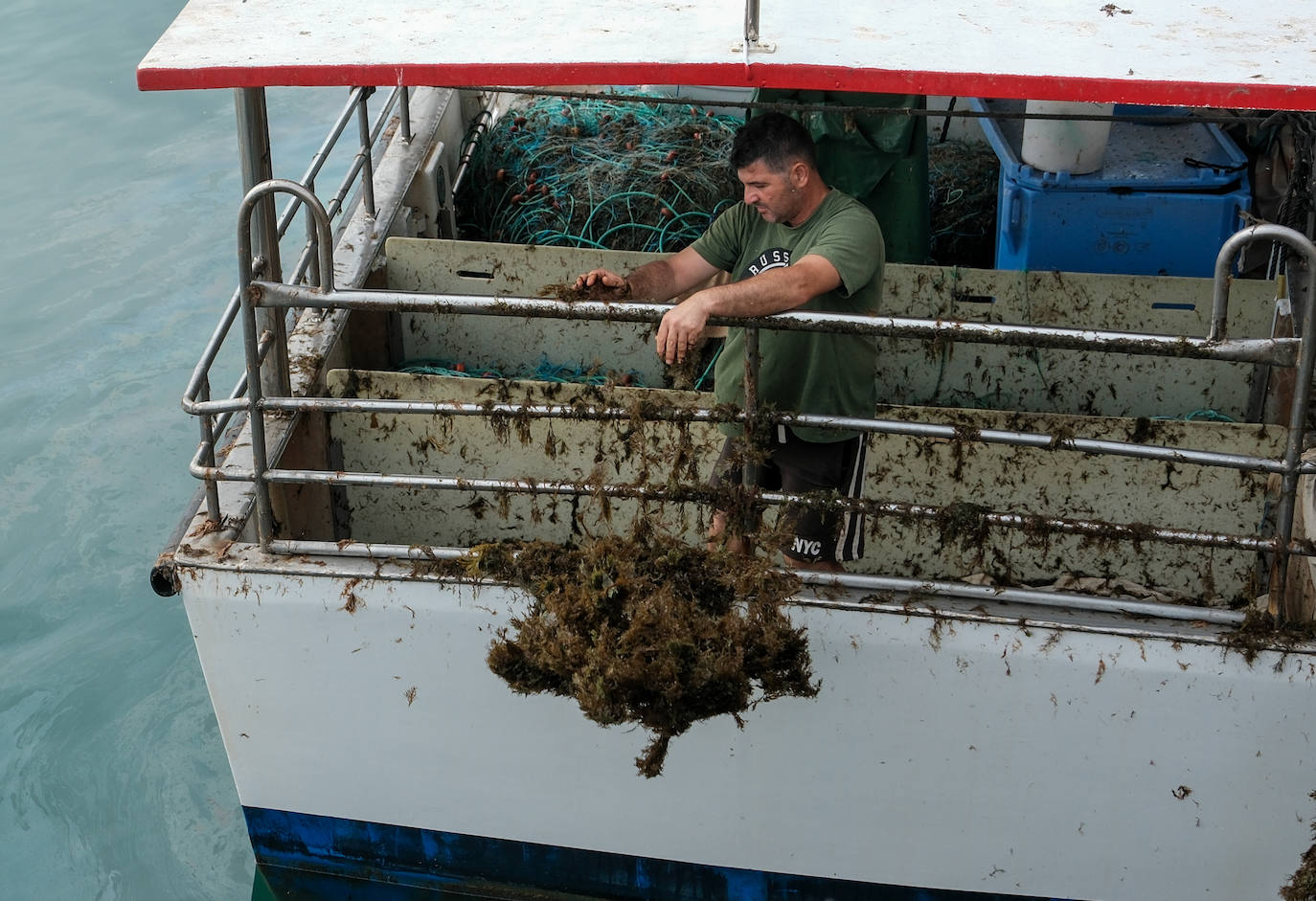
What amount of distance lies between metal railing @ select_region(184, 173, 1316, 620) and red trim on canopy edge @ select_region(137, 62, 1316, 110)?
255 millimetres

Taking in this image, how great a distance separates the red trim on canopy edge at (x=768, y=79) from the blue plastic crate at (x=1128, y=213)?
8.49ft

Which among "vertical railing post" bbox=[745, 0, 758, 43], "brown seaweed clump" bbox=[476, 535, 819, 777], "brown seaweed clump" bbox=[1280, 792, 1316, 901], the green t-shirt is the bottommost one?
"brown seaweed clump" bbox=[1280, 792, 1316, 901]

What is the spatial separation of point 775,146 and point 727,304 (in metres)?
0.74

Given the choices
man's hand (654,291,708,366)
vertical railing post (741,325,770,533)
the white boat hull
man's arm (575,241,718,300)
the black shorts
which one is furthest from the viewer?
man's arm (575,241,718,300)

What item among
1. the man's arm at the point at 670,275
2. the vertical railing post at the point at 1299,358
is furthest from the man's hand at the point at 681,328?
the vertical railing post at the point at 1299,358

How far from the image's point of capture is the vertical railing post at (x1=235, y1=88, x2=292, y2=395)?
3404 millimetres

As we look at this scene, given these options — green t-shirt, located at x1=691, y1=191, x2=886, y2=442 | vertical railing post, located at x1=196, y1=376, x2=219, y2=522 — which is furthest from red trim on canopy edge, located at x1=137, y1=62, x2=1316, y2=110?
vertical railing post, located at x1=196, y1=376, x2=219, y2=522

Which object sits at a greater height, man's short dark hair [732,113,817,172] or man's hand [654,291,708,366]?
man's short dark hair [732,113,817,172]

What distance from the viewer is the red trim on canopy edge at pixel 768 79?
8.19 ft

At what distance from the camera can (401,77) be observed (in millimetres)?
2682

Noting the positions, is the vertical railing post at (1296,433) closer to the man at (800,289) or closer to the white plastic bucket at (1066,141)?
the man at (800,289)

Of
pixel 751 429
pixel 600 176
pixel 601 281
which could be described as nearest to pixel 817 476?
pixel 751 429

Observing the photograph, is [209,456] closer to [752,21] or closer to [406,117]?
[752,21]

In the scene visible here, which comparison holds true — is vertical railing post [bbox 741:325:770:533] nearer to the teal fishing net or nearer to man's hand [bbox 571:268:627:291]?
man's hand [bbox 571:268:627:291]
